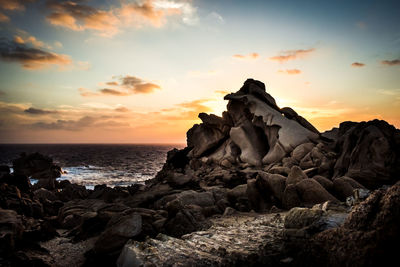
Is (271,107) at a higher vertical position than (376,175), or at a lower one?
higher

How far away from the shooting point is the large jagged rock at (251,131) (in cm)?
2983

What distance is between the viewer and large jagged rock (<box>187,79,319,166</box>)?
29825mm

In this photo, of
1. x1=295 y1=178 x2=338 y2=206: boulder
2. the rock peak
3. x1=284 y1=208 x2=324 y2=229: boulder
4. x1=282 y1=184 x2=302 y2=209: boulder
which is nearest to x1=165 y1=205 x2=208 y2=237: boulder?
x1=284 y1=208 x2=324 y2=229: boulder

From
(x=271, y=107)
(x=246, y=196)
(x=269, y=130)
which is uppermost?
(x=271, y=107)

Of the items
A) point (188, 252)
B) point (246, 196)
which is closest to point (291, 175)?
point (246, 196)

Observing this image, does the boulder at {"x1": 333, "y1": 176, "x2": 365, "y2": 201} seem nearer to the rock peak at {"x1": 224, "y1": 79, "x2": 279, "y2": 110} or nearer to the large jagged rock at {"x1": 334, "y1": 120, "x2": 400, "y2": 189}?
the large jagged rock at {"x1": 334, "y1": 120, "x2": 400, "y2": 189}

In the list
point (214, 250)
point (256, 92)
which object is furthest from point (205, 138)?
point (214, 250)

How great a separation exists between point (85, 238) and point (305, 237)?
1062cm

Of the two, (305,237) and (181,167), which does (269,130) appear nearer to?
(181,167)

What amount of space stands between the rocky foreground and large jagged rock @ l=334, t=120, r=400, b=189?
81 millimetres

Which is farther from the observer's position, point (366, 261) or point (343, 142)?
point (343, 142)

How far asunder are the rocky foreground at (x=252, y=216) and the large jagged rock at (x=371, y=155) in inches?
3.2

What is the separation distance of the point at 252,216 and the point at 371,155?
13880 millimetres

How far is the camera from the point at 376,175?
18.2m
